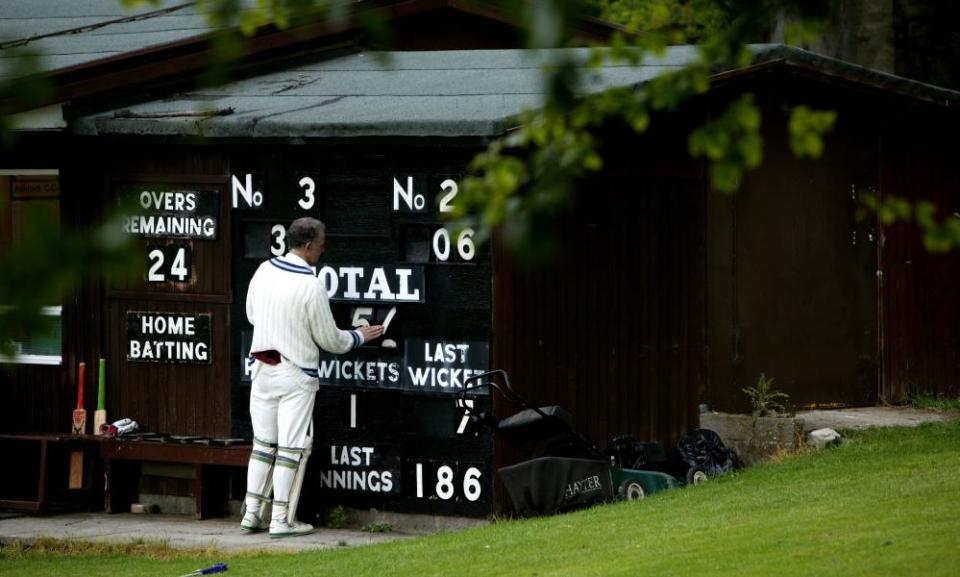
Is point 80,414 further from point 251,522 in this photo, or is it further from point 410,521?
Result: point 410,521

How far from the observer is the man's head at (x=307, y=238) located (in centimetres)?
1157

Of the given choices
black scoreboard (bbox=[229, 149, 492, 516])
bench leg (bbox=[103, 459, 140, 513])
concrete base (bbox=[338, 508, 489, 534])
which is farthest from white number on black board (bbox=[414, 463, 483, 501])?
bench leg (bbox=[103, 459, 140, 513])

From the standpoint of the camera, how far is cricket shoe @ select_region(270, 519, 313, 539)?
11.7 m

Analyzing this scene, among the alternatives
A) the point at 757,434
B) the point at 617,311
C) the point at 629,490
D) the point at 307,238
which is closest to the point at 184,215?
the point at 307,238

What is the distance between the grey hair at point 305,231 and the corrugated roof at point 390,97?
2.46 feet

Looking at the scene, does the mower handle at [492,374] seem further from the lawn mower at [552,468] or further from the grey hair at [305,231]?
the grey hair at [305,231]

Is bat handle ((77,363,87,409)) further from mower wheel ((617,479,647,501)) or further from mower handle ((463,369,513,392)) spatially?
mower wheel ((617,479,647,501))

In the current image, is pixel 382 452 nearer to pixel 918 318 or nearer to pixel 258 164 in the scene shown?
pixel 258 164

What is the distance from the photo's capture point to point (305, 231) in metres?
11.6

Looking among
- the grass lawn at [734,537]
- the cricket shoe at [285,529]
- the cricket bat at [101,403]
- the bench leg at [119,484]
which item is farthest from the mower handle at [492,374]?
the cricket bat at [101,403]

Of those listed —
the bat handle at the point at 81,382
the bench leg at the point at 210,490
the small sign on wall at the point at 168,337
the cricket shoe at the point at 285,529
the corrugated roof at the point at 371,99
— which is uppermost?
the corrugated roof at the point at 371,99

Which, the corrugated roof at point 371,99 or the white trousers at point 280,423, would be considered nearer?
the white trousers at point 280,423

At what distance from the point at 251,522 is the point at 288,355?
122 cm

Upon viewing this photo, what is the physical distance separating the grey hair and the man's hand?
0.73 m
